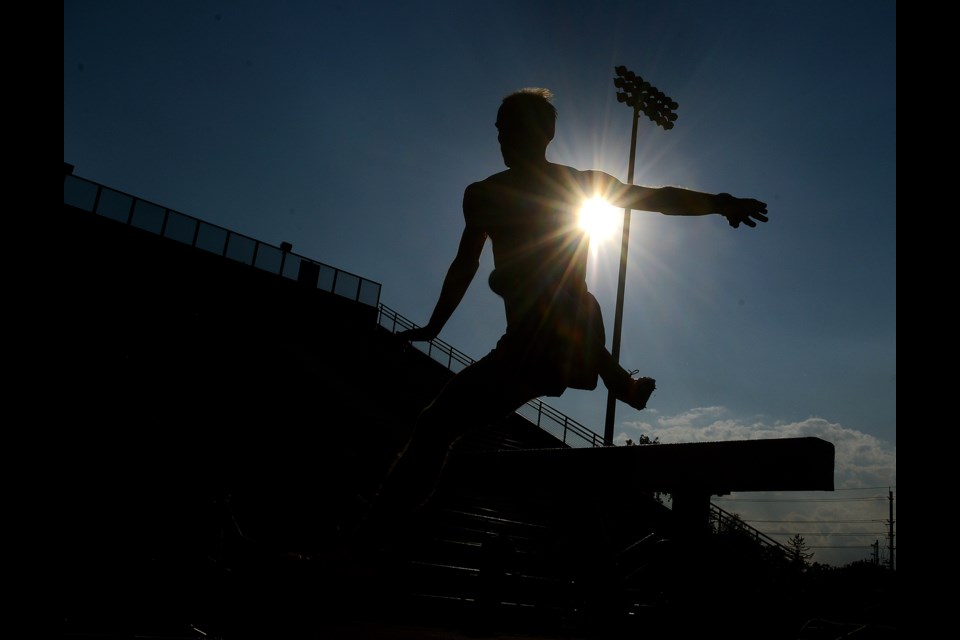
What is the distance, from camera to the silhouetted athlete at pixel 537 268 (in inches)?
93.2

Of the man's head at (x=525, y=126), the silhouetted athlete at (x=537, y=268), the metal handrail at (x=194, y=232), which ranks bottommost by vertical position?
the silhouetted athlete at (x=537, y=268)

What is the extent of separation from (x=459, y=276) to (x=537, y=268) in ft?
1.40

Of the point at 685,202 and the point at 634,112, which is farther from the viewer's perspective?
the point at 634,112

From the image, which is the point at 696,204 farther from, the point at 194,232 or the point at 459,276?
the point at 194,232

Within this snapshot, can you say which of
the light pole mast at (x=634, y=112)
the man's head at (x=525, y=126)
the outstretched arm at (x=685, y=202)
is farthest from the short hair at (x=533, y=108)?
the light pole mast at (x=634, y=112)

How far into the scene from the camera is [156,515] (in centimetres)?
804

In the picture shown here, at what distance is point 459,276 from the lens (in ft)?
8.80

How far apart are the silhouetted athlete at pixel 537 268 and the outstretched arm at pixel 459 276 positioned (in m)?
0.01

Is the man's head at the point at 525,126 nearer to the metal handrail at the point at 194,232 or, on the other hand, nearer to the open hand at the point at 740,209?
the open hand at the point at 740,209

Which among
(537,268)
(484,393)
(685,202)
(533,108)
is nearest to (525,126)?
(533,108)

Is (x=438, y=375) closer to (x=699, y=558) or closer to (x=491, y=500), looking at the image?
(x=491, y=500)

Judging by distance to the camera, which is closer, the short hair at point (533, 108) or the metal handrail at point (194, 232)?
the short hair at point (533, 108)

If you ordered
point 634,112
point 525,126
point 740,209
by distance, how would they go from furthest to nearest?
point 634,112, point 525,126, point 740,209
